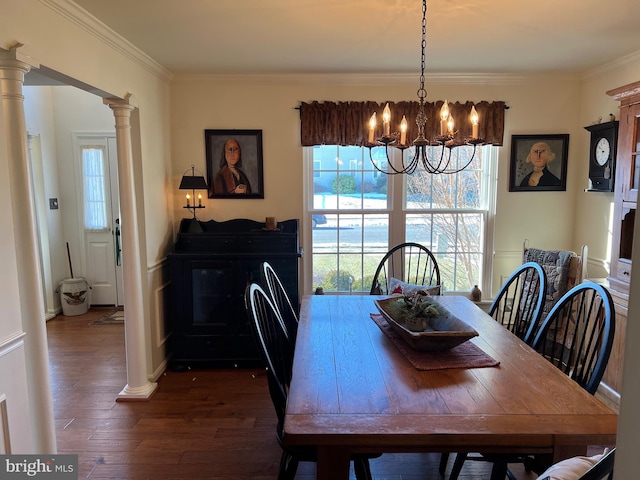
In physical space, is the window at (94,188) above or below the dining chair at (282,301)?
above

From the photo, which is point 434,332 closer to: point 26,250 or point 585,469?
point 585,469

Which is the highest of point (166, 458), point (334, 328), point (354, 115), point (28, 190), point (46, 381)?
point (354, 115)

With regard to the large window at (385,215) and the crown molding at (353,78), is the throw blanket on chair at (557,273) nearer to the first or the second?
the large window at (385,215)

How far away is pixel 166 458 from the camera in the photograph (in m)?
2.41

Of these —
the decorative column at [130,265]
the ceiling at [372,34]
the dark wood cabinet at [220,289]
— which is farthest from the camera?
the dark wood cabinet at [220,289]

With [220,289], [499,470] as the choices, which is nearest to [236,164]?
[220,289]

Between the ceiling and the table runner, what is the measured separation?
5.77 feet

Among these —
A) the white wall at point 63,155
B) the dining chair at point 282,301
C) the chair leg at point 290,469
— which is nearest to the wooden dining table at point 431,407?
the chair leg at point 290,469

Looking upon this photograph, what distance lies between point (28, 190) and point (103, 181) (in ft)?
11.6

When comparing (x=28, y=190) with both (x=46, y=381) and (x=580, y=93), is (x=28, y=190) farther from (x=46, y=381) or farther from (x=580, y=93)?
(x=580, y=93)

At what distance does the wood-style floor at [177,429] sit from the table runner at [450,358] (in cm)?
84

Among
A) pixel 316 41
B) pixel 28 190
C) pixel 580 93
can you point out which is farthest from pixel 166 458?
pixel 580 93

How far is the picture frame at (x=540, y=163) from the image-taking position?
3721 mm

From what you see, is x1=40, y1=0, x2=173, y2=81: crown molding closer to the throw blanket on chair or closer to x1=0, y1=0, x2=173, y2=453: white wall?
x1=0, y1=0, x2=173, y2=453: white wall
